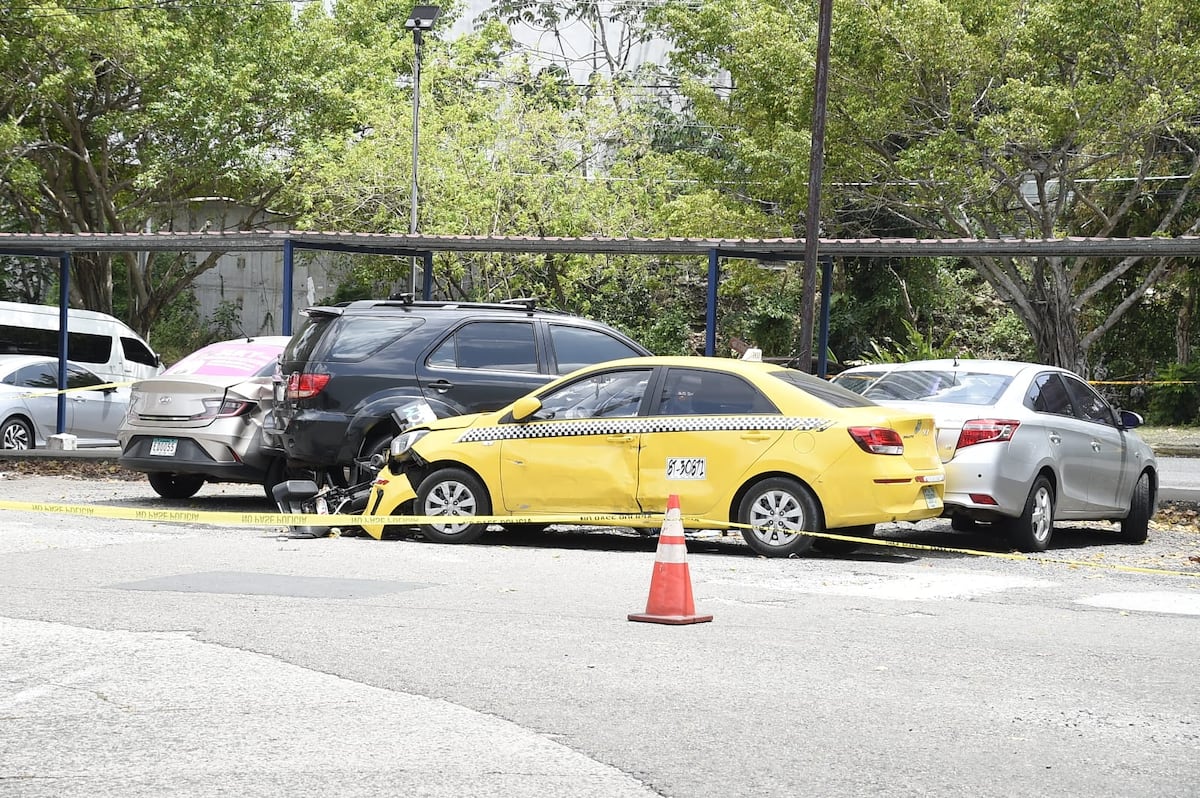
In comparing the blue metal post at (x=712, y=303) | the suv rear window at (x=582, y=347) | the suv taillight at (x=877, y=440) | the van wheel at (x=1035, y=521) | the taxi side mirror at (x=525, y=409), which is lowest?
the van wheel at (x=1035, y=521)

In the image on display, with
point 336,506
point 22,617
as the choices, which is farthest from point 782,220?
point 22,617

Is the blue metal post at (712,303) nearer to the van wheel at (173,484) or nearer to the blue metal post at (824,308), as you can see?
the blue metal post at (824,308)

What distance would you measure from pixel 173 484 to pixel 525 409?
20.5ft

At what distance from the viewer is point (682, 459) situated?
453 inches

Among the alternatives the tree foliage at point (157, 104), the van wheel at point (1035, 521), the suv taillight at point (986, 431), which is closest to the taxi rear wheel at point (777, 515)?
the suv taillight at point (986, 431)

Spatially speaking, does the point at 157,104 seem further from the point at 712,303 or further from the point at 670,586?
the point at 670,586

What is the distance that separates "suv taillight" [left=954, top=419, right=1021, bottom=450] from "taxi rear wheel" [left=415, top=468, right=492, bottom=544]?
384cm

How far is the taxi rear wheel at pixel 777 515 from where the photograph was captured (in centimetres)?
1126

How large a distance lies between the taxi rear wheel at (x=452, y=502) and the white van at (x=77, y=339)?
453 inches

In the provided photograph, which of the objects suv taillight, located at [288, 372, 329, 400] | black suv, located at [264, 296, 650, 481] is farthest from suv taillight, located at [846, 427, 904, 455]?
suv taillight, located at [288, 372, 329, 400]

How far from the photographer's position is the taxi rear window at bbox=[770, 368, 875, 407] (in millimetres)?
11609

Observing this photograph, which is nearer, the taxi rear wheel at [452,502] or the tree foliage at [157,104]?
the taxi rear wheel at [452,502]

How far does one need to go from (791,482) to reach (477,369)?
3665 mm

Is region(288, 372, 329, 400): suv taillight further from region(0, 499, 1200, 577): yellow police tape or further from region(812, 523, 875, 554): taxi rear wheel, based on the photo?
region(812, 523, 875, 554): taxi rear wheel
